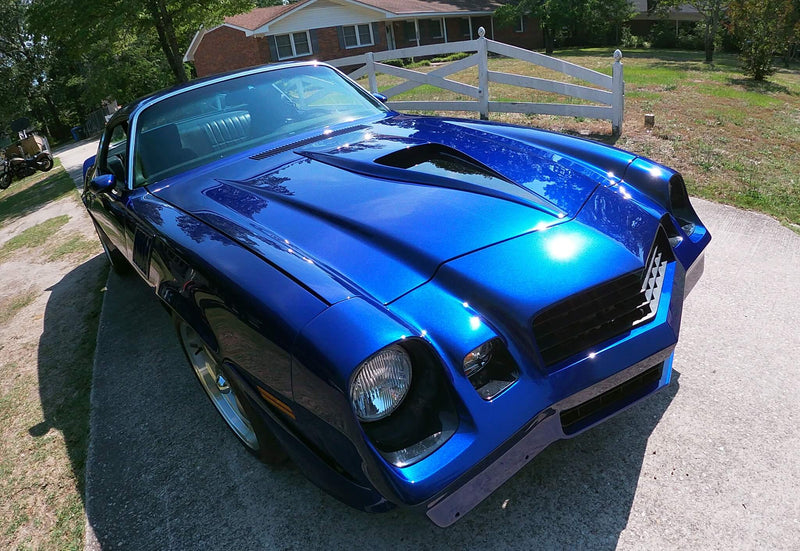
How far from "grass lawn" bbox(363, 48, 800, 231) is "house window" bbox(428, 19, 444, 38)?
21.6m

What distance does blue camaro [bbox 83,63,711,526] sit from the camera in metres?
1.56

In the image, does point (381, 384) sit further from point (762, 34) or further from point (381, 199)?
point (762, 34)

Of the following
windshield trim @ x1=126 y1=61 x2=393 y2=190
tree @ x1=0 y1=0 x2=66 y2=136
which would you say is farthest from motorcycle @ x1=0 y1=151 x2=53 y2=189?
tree @ x1=0 y1=0 x2=66 y2=136

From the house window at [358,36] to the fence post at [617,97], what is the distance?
2547 cm

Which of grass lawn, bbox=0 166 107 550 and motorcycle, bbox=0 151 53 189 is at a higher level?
grass lawn, bbox=0 166 107 550

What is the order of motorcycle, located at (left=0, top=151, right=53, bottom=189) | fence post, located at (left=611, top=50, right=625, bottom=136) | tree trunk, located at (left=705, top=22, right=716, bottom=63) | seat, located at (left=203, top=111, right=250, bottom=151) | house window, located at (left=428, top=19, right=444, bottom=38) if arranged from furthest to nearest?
house window, located at (left=428, top=19, right=444, bottom=38), tree trunk, located at (left=705, top=22, right=716, bottom=63), motorcycle, located at (left=0, top=151, right=53, bottom=189), fence post, located at (left=611, top=50, right=625, bottom=136), seat, located at (left=203, top=111, right=250, bottom=151)

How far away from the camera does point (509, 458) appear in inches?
64.3

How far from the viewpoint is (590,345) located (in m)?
1.78

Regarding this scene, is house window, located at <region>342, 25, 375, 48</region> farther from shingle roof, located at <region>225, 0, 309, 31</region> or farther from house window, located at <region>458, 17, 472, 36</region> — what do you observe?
house window, located at <region>458, 17, 472, 36</region>

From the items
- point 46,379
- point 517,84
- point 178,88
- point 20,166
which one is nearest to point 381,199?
point 178,88

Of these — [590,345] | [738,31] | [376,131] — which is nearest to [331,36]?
[738,31]

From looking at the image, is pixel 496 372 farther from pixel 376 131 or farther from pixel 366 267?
pixel 376 131

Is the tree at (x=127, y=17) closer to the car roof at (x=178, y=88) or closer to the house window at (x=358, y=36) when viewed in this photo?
the car roof at (x=178, y=88)

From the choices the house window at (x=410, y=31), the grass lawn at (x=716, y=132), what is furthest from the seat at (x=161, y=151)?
the house window at (x=410, y=31)
